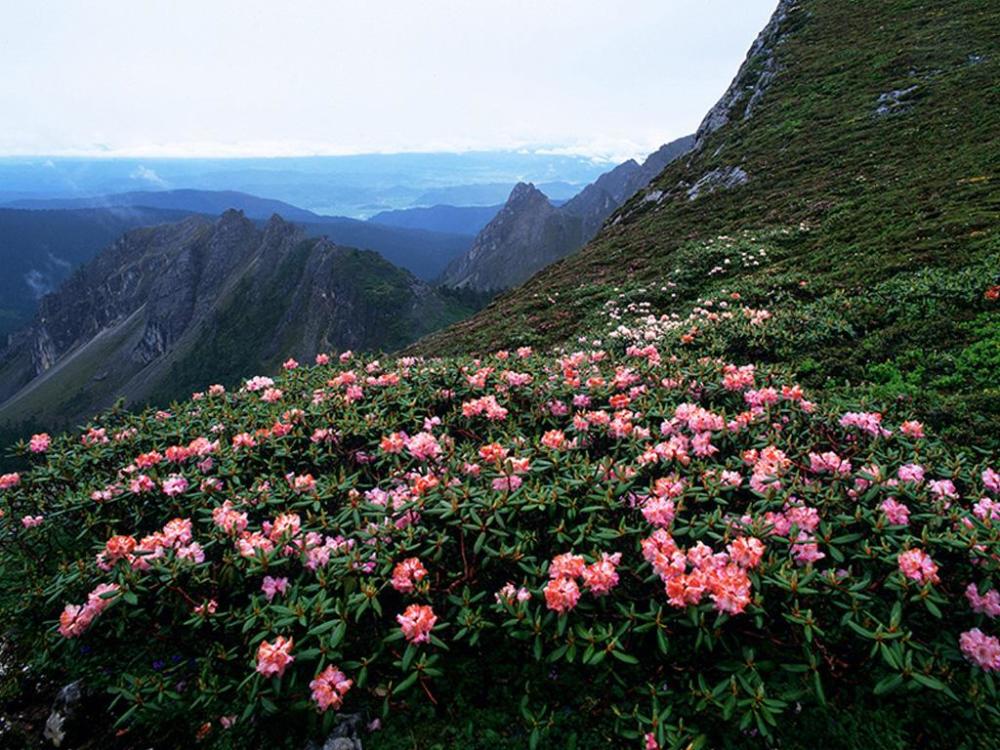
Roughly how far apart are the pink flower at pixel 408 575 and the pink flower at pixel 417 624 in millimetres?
241

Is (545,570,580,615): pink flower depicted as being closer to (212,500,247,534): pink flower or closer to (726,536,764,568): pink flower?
(726,536,764,568): pink flower

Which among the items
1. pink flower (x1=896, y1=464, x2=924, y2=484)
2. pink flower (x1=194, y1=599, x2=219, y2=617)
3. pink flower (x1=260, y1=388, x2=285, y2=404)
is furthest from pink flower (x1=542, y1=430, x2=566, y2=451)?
pink flower (x1=260, y1=388, x2=285, y2=404)

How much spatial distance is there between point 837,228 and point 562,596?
2018cm

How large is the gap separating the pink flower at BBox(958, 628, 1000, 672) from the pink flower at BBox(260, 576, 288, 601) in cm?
440

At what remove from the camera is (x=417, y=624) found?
3.36 m

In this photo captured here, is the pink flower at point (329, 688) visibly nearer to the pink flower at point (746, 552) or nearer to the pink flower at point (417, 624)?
the pink flower at point (417, 624)

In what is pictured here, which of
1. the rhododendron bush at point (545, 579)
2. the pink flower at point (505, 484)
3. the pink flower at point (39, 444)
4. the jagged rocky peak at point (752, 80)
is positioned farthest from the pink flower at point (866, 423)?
the jagged rocky peak at point (752, 80)

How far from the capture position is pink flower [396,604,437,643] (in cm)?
336

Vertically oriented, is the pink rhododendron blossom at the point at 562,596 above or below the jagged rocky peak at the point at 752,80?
below

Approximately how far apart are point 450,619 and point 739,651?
6.42 ft

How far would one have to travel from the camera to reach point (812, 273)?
15.7 m

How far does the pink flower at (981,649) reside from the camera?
311 centimetres

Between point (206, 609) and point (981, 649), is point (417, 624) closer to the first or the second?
point (206, 609)

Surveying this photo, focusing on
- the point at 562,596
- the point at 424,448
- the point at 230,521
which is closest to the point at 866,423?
the point at 562,596
